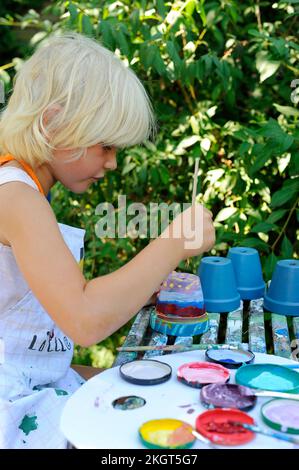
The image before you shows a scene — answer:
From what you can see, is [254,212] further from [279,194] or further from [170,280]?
[170,280]

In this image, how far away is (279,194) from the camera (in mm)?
2203

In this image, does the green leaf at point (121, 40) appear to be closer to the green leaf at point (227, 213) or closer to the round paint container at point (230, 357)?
the green leaf at point (227, 213)

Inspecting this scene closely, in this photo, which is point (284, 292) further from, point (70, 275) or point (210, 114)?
point (210, 114)

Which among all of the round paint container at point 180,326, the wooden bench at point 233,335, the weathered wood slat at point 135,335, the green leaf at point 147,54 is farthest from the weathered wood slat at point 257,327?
the green leaf at point 147,54

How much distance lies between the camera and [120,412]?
101 centimetres

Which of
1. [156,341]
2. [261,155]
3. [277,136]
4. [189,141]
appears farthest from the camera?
[189,141]

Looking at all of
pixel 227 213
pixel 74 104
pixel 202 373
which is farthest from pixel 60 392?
pixel 227 213

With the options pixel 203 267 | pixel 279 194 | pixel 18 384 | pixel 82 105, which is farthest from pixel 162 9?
pixel 18 384

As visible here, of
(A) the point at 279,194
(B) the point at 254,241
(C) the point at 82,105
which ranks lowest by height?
(B) the point at 254,241

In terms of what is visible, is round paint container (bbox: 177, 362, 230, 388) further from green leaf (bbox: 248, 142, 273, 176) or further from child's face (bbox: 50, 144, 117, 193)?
green leaf (bbox: 248, 142, 273, 176)

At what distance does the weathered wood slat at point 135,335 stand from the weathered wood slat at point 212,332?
5.5 inches

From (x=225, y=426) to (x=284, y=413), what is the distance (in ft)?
0.35

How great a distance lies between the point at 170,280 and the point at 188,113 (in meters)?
1.37

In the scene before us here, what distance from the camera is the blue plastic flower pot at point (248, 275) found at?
1741mm
